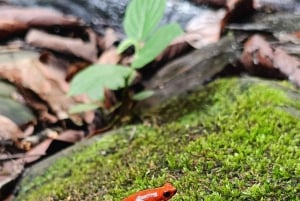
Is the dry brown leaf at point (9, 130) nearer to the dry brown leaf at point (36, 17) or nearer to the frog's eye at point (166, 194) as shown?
the dry brown leaf at point (36, 17)

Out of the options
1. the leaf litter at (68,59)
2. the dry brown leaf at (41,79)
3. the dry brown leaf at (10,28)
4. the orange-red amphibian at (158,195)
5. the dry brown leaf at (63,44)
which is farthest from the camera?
the dry brown leaf at (10,28)

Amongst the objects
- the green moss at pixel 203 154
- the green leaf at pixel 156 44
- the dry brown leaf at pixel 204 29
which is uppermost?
the green leaf at pixel 156 44

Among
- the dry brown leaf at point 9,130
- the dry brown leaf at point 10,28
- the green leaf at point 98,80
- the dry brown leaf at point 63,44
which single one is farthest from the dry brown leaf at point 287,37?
the dry brown leaf at point 10,28

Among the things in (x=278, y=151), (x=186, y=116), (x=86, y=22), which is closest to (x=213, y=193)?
(x=278, y=151)

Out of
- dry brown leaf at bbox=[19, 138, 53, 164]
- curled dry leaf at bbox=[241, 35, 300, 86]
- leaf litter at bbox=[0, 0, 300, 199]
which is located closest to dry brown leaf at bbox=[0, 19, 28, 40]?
leaf litter at bbox=[0, 0, 300, 199]

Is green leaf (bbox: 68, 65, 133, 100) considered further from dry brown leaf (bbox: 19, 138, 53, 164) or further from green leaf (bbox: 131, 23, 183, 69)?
dry brown leaf (bbox: 19, 138, 53, 164)

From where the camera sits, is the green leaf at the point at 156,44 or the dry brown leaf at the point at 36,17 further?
the dry brown leaf at the point at 36,17

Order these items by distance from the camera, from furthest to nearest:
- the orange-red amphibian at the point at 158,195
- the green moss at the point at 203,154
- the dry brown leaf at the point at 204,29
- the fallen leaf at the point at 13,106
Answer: the dry brown leaf at the point at 204,29, the fallen leaf at the point at 13,106, the green moss at the point at 203,154, the orange-red amphibian at the point at 158,195
